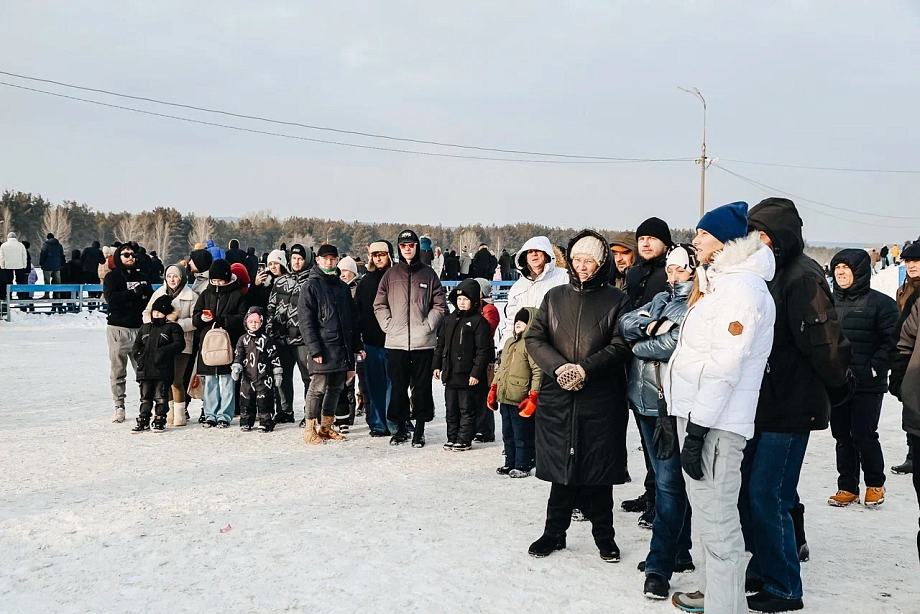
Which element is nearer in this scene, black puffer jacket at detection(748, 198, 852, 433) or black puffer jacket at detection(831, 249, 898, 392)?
black puffer jacket at detection(748, 198, 852, 433)

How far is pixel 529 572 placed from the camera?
4324 millimetres

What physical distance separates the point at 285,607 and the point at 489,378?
151 inches

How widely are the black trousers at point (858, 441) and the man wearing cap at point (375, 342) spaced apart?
423 cm

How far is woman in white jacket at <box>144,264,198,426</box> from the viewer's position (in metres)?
8.32

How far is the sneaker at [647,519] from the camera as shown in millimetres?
5176

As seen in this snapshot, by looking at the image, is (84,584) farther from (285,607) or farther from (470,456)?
(470,456)

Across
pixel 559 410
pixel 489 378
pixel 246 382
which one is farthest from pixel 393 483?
pixel 246 382

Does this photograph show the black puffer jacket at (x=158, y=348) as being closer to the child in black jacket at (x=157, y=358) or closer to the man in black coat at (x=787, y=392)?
the child in black jacket at (x=157, y=358)

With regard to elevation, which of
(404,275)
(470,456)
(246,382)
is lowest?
(470,456)

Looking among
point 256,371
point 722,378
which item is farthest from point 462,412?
point 722,378

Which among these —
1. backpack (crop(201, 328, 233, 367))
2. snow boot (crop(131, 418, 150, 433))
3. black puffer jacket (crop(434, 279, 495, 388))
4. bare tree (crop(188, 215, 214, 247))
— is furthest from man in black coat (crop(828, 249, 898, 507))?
bare tree (crop(188, 215, 214, 247))

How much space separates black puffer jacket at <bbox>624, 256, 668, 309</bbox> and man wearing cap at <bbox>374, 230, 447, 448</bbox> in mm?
2468

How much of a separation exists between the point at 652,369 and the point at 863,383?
7.49 feet

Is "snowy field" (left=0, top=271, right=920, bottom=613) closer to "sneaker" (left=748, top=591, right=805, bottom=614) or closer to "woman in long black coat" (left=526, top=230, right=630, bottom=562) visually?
"sneaker" (left=748, top=591, right=805, bottom=614)
